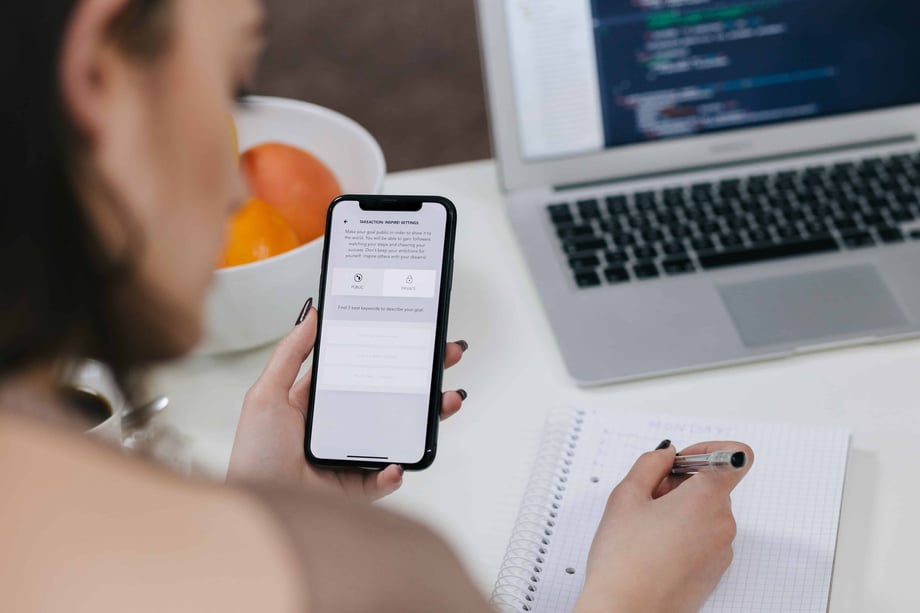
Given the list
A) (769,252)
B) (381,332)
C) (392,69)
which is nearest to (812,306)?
(769,252)

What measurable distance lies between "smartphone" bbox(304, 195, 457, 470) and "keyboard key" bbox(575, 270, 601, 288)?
0.22m

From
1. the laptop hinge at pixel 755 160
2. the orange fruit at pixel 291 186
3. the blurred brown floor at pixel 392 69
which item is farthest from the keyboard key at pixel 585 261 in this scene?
the blurred brown floor at pixel 392 69

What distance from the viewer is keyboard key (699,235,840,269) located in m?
0.97

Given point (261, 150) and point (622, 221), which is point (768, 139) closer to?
point (622, 221)

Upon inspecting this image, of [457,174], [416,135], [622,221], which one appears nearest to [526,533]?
[622,221]

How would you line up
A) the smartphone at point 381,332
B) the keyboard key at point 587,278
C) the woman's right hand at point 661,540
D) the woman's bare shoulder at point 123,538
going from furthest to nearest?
the keyboard key at point 587,278 < the smartphone at point 381,332 < the woman's right hand at point 661,540 < the woman's bare shoulder at point 123,538

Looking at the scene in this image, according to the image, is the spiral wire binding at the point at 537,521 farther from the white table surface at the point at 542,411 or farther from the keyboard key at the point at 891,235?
the keyboard key at the point at 891,235

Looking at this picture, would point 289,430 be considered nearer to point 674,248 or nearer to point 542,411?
point 542,411

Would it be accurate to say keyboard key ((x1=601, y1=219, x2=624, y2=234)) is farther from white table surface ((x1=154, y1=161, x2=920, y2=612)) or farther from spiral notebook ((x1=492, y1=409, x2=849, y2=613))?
spiral notebook ((x1=492, y1=409, x2=849, y2=613))

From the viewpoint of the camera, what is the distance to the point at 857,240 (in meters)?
0.99

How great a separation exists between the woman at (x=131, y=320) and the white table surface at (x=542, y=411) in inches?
14.4

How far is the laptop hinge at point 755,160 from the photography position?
1072mm

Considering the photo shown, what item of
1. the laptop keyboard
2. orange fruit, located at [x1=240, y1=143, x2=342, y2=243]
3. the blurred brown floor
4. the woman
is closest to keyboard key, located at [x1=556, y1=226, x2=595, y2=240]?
the laptop keyboard

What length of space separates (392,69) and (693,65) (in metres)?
1.50
